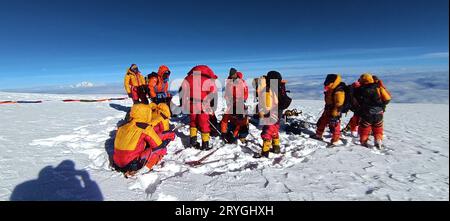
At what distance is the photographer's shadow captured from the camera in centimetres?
366

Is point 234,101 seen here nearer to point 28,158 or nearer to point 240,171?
point 240,171

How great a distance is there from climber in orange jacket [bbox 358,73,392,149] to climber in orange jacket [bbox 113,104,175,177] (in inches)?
202

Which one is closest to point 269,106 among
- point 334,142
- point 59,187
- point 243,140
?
point 243,140

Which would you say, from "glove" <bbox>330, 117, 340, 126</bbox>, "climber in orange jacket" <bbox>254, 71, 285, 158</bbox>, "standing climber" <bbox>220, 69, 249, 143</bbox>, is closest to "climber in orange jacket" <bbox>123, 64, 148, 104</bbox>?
"standing climber" <bbox>220, 69, 249, 143</bbox>

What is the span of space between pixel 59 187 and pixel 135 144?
133 centimetres

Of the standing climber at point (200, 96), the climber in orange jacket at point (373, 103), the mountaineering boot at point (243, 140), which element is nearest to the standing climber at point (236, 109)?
the mountaineering boot at point (243, 140)

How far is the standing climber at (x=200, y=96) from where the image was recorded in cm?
636

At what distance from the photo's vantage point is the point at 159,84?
28.0ft

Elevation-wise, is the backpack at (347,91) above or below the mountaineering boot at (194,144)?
above

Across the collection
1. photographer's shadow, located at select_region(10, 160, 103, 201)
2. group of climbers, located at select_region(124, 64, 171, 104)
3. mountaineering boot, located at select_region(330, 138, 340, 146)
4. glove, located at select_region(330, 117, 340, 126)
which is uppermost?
group of climbers, located at select_region(124, 64, 171, 104)

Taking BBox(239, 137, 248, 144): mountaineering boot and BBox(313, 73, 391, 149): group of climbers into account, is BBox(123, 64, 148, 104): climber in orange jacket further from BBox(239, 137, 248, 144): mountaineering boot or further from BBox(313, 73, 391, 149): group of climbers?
BBox(313, 73, 391, 149): group of climbers

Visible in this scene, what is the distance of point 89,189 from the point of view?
4.03 meters

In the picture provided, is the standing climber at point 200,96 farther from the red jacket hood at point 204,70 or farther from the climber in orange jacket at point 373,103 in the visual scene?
the climber in orange jacket at point 373,103

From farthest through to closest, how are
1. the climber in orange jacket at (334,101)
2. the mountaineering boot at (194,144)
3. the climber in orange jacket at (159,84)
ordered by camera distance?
the climber in orange jacket at (159,84) → the mountaineering boot at (194,144) → the climber in orange jacket at (334,101)
